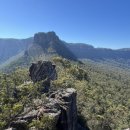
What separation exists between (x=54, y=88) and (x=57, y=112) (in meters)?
43.0

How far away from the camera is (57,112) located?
7638cm

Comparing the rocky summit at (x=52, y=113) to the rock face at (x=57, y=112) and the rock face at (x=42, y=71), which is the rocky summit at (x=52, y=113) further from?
the rock face at (x=42, y=71)

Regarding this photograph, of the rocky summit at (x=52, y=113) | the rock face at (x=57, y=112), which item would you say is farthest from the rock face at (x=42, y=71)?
the rock face at (x=57, y=112)

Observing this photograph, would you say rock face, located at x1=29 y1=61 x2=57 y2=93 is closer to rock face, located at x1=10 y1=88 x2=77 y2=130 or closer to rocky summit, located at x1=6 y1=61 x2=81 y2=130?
rocky summit, located at x1=6 y1=61 x2=81 y2=130

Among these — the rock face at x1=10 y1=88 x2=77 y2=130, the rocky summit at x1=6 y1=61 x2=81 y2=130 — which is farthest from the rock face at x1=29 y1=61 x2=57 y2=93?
the rock face at x1=10 y1=88 x2=77 y2=130

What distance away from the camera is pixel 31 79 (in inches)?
5148

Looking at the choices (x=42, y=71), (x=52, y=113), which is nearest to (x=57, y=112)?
(x=52, y=113)

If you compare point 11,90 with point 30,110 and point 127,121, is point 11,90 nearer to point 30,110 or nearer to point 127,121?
point 30,110

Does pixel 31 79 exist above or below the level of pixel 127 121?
above

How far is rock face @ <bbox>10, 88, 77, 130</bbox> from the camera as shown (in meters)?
71.7

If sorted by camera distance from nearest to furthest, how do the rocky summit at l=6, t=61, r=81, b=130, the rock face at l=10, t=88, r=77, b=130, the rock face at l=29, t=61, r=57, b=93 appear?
1. the rocky summit at l=6, t=61, r=81, b=130
2. the rock face at l=10, t=88, r=77, b=130
3. the rock face at l=29, t=61, r=57, b=93

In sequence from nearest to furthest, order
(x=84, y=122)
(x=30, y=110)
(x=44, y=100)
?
(x=30, y=110) → (x=44, y=100) → (x=84, y=122)

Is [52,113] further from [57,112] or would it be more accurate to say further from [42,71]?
[42,71]

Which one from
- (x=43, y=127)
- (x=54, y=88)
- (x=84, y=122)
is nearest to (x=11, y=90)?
(x=54, y=88)
